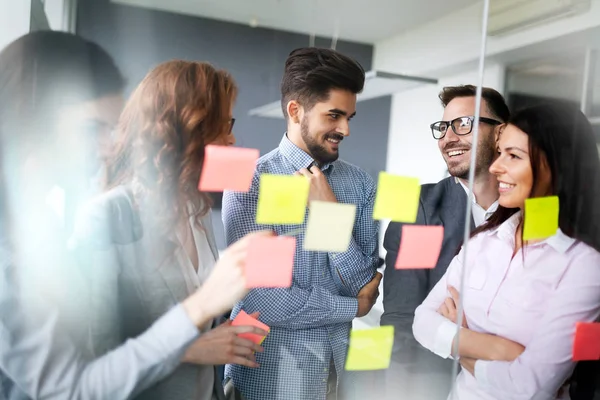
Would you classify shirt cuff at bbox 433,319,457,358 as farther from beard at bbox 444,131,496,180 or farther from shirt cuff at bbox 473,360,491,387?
beard at bbox 444,131,496,180

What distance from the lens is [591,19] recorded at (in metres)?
1.33

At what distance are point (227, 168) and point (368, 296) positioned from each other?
432 mm

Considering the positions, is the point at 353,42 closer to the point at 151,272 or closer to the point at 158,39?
the point at 158,39

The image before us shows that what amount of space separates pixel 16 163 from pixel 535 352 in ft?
3.95

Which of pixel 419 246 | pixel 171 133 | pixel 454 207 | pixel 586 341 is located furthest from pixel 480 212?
pixel 171 133

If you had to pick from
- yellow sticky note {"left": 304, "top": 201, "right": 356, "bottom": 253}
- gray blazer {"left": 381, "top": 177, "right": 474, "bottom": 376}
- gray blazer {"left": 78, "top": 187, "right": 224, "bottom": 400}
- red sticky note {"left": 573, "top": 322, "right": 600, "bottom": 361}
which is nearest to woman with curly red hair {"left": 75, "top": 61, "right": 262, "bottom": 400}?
gray blazer {"left": 78, "top": 187, "right": 224, "bottom": 400}

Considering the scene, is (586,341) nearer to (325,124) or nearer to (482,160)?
(482,160)

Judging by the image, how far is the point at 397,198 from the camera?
3.84 ft

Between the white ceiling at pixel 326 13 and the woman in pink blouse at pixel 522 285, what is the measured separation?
0.38 m

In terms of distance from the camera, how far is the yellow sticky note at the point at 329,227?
3.42ft

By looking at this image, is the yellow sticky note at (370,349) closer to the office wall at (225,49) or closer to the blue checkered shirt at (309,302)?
the blue checkered shirt at (309,302)

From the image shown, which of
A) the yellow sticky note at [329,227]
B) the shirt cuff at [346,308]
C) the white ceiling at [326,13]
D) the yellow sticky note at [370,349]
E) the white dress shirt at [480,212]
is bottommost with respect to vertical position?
the yellow sticky note at [370,349]

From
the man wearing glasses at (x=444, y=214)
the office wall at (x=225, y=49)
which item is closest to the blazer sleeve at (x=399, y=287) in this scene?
the man wearing glasses at (x=444, y=214)

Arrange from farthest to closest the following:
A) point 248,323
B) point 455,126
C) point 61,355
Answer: point 455,126 → point 248,323 → point 61,355
